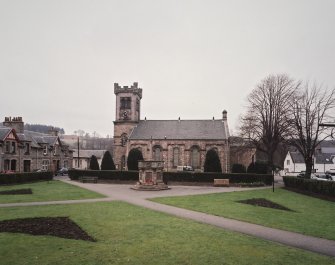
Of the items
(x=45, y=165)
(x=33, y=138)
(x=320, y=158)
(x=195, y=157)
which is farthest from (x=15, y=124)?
(x=320, y=158)

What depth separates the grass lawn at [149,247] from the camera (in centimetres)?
1009

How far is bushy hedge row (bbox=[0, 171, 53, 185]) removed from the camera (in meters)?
36.0

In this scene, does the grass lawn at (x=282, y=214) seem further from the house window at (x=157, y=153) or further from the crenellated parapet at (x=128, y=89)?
the crenellated parapet at (x=128, y=89)

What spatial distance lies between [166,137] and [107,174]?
46.6 ft

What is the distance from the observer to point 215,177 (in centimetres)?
4209

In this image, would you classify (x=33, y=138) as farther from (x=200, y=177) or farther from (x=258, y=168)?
(x=258, y=168)

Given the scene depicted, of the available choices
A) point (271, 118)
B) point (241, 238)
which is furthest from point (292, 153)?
point (241, 238)

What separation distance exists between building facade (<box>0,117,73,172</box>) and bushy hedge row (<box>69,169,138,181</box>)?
8.67 metres

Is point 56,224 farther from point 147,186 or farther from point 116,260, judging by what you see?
point 147,186

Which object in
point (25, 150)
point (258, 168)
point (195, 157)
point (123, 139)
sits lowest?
point (258, 168)

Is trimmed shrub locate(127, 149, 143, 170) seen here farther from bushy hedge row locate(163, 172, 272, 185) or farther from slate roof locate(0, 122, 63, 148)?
slate roof locate(0, 122, 63, 148)

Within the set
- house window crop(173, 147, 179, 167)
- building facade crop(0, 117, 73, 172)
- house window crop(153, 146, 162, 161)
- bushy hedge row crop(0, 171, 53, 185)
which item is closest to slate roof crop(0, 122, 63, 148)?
building facade crop(0, 117, 73, 172)

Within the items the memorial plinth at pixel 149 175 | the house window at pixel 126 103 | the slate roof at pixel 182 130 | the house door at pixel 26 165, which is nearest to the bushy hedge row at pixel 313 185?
the memorial plinth at pixel 149 175

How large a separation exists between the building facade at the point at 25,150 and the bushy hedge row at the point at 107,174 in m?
8.67
